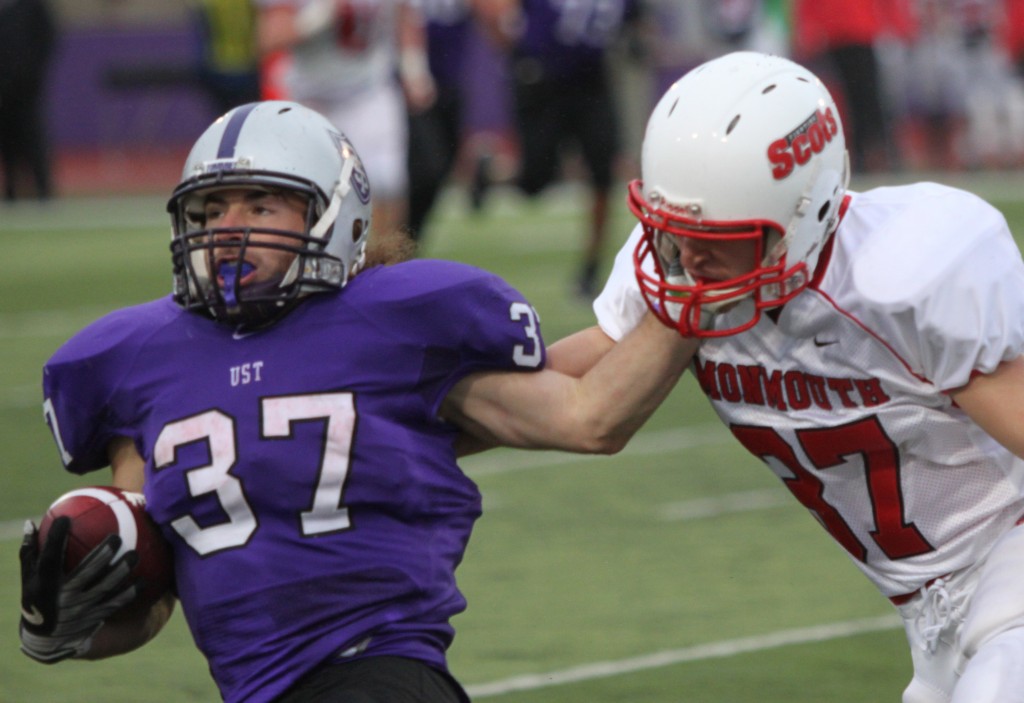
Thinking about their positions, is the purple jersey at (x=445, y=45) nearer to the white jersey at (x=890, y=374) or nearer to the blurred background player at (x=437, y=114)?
the blurred background player at (x=437, y=114)

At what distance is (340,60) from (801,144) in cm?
653

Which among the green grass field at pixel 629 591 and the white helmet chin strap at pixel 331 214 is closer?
the white helmet chin strap at pixel 331 214

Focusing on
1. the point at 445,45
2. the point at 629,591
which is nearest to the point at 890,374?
the point at 629,591

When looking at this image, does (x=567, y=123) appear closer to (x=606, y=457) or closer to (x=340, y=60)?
(x=340, y=60)

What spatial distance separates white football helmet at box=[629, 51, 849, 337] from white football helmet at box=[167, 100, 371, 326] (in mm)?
488

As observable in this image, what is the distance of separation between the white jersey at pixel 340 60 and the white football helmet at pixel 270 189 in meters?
6.10

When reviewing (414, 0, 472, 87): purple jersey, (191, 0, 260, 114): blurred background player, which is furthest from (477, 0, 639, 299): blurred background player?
(191, 0, 260, 114): blurred background player

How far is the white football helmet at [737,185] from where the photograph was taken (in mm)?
2740

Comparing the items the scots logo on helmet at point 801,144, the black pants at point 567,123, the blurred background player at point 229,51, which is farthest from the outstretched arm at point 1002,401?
the blurred background player at point 229,51

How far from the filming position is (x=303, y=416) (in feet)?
9.14

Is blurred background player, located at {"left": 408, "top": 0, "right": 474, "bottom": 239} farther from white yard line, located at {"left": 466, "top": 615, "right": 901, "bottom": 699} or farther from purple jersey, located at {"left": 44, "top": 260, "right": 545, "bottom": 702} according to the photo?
purple jersey, located at {"left": 44, "top": 260, "right": 545, "bottom": 702}

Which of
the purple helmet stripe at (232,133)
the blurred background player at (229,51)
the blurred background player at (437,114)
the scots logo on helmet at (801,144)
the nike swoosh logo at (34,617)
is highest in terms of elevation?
the scots logo on helmet at (801,144)

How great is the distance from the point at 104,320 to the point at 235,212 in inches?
11.9

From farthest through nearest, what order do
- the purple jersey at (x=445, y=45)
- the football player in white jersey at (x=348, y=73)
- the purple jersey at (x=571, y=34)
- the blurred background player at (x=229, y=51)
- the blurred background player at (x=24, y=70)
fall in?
1. the blurred background player at (x=229, y=51)
2. the blurred background player at (x=24, y=70)
3. the purple jersey at (x=445, y=45)
4. the purple jersey at (x=571, y=34)
5. the football player in white jersey at (x=348, y=73)
